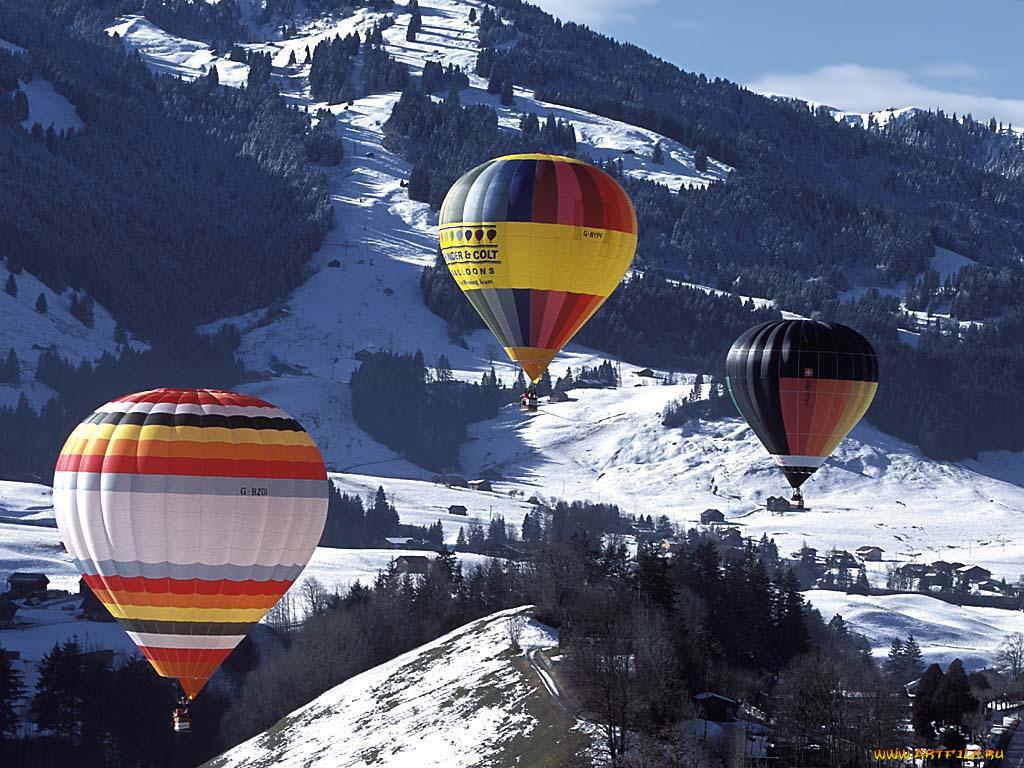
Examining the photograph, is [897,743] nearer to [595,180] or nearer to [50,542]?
[595,180]

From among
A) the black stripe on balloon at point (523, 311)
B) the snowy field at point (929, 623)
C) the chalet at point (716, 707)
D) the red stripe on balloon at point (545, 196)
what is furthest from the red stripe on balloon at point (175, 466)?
the snowy field at point (929, 623)

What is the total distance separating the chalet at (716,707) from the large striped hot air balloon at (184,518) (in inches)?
1319

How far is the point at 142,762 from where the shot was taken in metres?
112

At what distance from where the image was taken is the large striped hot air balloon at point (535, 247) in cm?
7562

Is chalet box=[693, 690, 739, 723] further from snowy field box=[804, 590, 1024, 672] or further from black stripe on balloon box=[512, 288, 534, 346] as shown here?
snowy field box=[804, 590, 1024, 672]

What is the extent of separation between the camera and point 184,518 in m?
61.6

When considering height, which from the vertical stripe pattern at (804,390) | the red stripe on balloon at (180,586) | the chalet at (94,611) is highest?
the vertical stripe pattern at (804,390)

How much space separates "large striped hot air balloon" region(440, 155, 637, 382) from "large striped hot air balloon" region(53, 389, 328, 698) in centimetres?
1408

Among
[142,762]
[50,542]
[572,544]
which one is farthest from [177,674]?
[50,542]

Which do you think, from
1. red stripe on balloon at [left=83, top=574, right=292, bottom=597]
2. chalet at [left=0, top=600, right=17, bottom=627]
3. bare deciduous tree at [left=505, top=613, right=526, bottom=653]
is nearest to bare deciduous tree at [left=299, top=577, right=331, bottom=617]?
chalet at [left=0, top=600, right=17, bottom=627]

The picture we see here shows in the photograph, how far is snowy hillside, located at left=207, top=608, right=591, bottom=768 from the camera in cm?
9112

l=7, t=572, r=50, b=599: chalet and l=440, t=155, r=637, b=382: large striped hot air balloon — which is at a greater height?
l=440, t=155, r=637, b=382: large striped hot air balloon

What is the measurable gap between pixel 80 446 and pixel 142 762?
5267 cm

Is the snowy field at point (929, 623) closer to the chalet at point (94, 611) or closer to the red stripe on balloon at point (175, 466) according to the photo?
the chalet at point (94, 611)
